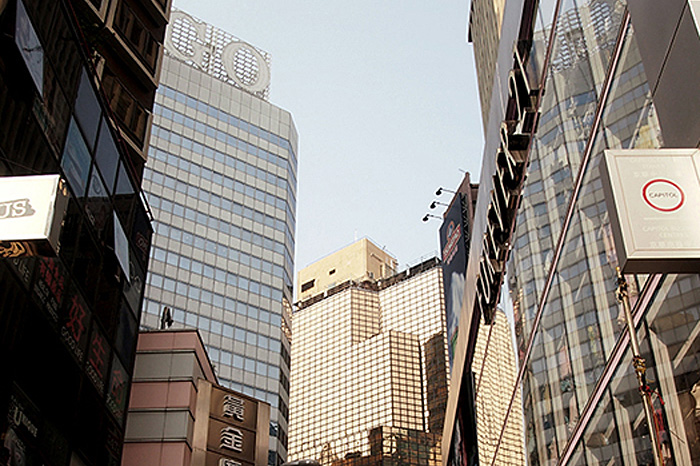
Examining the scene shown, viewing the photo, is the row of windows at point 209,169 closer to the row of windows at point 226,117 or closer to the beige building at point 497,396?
the row of windows at point 226,117

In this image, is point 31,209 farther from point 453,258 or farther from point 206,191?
point 206,191

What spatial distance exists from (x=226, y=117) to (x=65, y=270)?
305 ft

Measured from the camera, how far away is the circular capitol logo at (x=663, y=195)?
8609 millimetres

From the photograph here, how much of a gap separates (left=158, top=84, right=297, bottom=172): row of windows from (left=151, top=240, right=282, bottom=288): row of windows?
71.8 feet

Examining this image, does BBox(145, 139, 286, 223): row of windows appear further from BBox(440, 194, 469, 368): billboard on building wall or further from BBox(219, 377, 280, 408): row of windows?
BBox(440, 194, 469, 368): billboard on building wall

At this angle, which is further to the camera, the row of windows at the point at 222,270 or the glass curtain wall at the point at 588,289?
the row of windows at the point at 222,270

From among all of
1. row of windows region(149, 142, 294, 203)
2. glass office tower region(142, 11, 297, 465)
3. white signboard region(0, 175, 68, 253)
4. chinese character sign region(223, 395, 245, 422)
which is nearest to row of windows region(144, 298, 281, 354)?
glass office tower region(142, 11, 297, 465)

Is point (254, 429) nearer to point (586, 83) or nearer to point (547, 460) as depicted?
point (547, 460)

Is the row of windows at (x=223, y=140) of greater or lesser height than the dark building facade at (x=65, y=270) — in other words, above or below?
above

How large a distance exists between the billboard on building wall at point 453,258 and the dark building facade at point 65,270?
30.6m

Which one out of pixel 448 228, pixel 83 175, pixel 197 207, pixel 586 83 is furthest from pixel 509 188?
pixel 197 207

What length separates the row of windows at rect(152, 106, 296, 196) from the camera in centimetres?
10138

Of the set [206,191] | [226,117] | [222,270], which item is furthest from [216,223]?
[226,117]

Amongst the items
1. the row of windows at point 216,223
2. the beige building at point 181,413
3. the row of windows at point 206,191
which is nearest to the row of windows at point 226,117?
the row of windows at point 206,191
